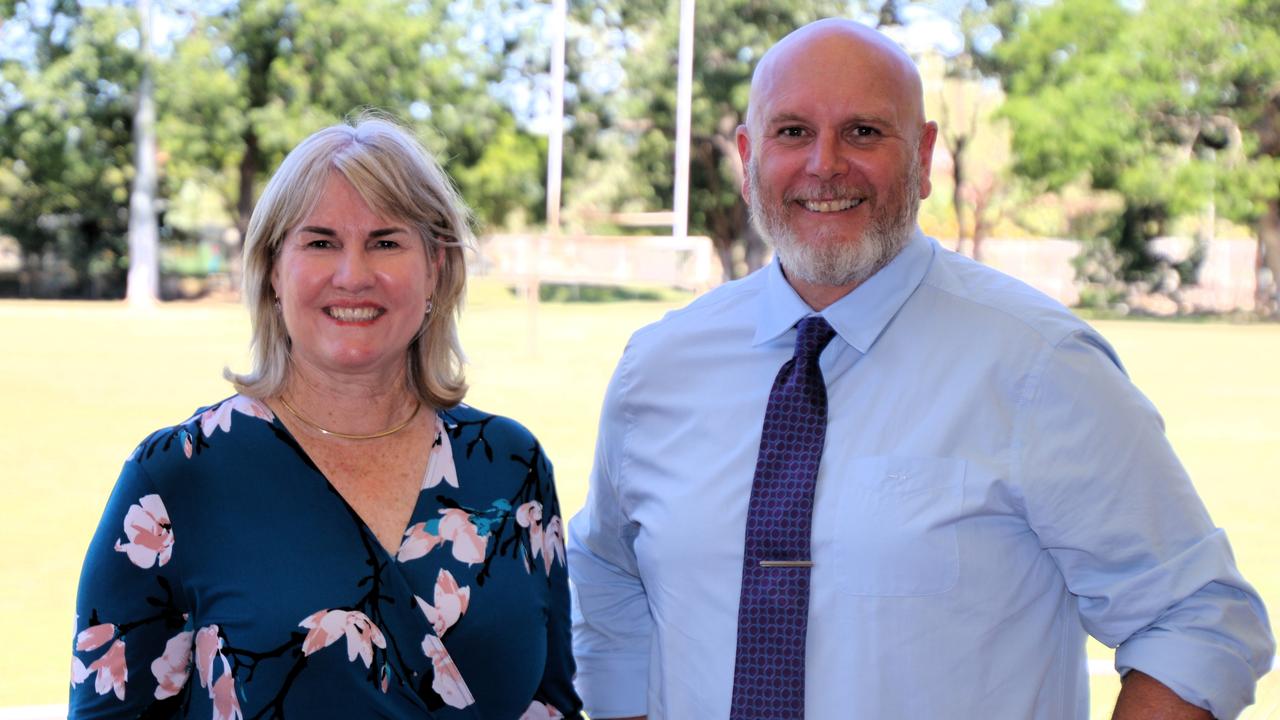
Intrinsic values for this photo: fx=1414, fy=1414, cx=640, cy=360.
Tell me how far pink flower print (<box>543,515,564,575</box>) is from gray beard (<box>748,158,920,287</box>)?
22.6 inches

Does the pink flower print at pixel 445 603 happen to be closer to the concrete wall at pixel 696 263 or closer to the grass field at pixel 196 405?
the grass field at pixel 196 405

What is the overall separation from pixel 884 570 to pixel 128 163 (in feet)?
128

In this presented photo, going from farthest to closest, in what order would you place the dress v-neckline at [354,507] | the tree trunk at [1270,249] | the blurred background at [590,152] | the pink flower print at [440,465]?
1. the tree trunk at [1270,249]
2. the blurred background at [590,152]
3. the pink flower print at [440,465]
4. the dress v-neckline at [354,507]

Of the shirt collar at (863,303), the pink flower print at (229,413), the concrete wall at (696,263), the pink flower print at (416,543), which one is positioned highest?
the shirt collar at (863,303)

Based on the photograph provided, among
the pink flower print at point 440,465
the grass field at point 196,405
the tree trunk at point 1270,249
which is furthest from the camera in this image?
the tree trunk at point 1270,249

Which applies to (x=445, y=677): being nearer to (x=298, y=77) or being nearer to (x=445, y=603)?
(x=445, y=603)

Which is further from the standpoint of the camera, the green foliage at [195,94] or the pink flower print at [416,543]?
the green foliage at [195,94]

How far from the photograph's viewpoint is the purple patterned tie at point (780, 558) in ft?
6.83

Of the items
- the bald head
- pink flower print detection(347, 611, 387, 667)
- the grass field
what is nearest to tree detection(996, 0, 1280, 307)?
the grass field

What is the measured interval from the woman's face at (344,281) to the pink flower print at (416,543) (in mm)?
A: 272

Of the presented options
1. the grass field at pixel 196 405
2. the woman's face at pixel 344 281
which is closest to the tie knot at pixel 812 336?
the woman's face at pixel 344 281

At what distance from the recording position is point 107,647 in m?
2.03

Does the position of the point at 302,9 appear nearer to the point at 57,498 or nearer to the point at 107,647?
the point at 57,498

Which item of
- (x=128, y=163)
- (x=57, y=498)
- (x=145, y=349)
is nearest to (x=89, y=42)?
(x=128, y=163)
